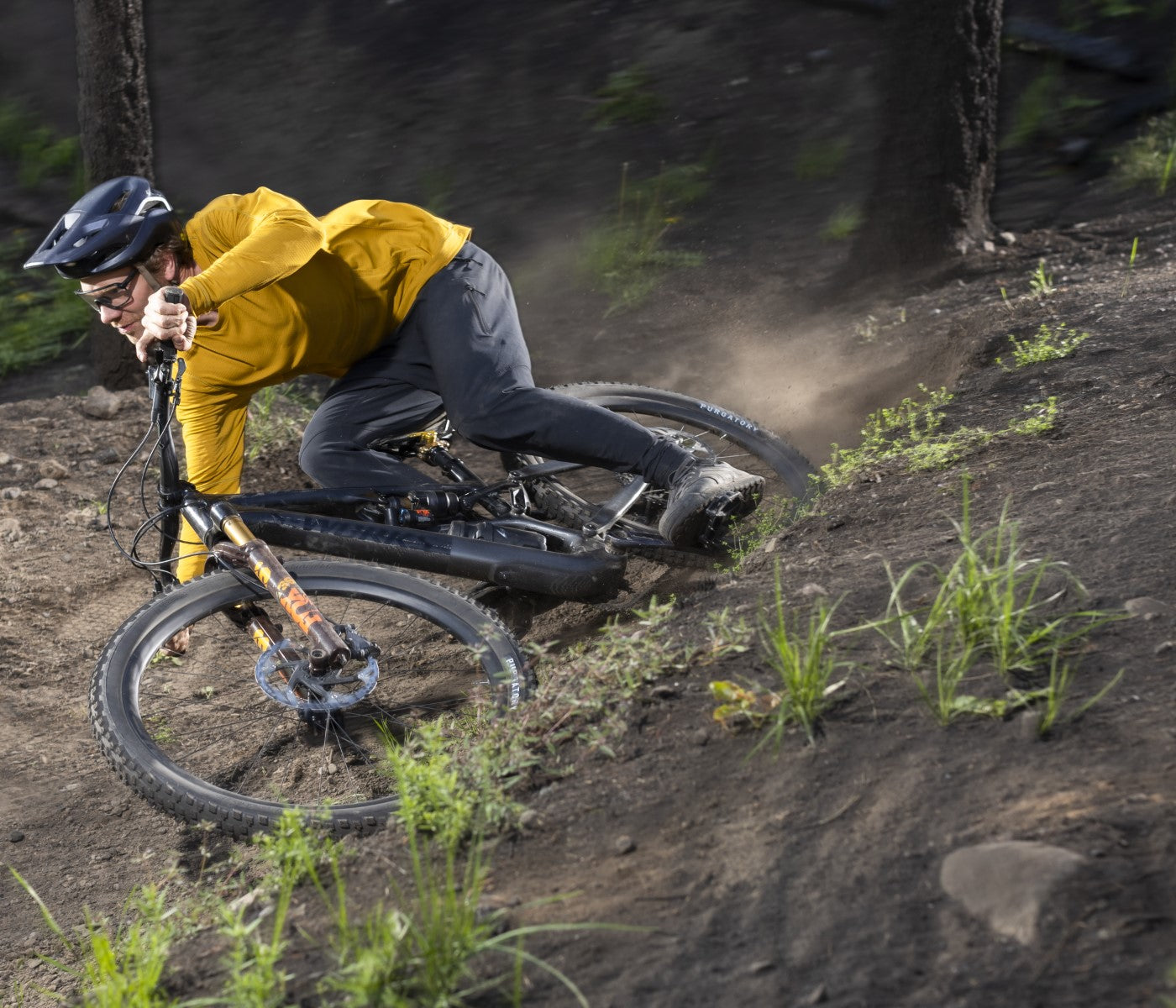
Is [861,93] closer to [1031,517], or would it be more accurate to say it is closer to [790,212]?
[790,212]

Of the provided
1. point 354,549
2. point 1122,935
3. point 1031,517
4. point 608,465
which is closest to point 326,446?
point 354,549

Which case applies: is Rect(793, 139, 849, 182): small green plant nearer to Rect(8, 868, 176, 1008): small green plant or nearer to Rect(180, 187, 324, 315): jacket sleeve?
Rect(180, 187, 324, 315): jacket sleeve

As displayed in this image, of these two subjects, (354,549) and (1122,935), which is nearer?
(1122,935)

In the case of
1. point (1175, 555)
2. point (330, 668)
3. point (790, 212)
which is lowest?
point (790, 212)

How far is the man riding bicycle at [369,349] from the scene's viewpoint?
3797mm

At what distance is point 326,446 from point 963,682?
2543 mm

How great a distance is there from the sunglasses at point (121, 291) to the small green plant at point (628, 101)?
20.9ft

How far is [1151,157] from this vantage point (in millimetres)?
7262

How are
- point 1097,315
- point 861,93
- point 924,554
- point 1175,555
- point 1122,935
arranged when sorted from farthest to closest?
point 861,93
point 1097,315
point 924,554
point 1175,555
point 1122,935

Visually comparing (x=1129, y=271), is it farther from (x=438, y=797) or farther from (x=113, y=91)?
(x=113, y=91)

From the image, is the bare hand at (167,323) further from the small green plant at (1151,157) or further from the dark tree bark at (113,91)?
the small green plant at (1151,157)

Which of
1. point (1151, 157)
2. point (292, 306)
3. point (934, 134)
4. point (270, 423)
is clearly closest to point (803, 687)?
point (292, 306)

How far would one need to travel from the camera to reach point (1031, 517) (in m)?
3.36

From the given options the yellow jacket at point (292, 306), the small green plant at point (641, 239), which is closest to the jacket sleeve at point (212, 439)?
the yellow jacket at point (292, 306)
